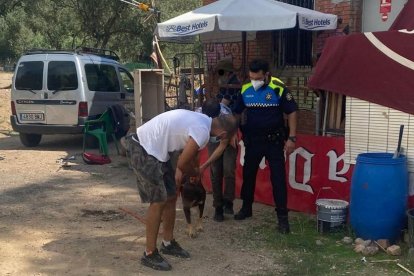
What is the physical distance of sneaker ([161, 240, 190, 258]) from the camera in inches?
190

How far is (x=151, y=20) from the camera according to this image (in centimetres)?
2283

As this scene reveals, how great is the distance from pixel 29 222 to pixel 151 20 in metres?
17.9

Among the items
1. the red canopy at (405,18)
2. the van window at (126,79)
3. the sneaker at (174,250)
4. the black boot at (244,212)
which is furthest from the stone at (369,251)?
the van window at (126,79)

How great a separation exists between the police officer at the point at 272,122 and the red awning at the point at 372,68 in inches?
21.9

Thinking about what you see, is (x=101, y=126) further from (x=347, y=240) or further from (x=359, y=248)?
(x=359, y=248)

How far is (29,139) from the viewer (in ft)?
37.4

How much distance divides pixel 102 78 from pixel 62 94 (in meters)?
1.11

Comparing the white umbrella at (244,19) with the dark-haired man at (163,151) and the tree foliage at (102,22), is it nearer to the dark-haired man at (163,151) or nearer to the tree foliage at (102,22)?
the dark-haired man at (163,151)

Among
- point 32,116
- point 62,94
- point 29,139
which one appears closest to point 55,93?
point 62,94

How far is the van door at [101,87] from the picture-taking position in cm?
1061

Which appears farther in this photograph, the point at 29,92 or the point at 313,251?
the point at 29,92

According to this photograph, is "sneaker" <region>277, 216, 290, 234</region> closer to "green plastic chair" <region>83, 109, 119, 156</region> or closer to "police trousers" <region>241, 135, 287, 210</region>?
"police trousers" <region>241, 135, 287, 210</region>

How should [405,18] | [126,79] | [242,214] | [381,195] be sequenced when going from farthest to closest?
[126,79] → [405,18] → [242,214] → [381,195]

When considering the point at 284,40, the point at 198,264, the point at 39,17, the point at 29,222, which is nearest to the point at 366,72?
the point at 198,264
